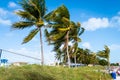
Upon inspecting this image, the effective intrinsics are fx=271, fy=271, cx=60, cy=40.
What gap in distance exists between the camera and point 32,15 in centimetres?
2784

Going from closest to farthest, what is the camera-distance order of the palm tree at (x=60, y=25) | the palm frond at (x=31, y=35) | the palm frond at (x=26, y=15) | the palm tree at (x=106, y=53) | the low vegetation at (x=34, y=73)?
the low vegetation at (x=34, y=73) → the palm frond at (x=26, y=15) → the palm frond at (x=31, y=35) → the palm tree at (x=60, y=25) → the palm tree at (x=106, y=53)

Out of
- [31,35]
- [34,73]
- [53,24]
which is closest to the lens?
[34,73]

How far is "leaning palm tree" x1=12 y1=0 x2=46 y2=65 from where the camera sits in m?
27.0

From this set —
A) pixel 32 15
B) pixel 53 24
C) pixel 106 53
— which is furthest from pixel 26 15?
pixel 106 53

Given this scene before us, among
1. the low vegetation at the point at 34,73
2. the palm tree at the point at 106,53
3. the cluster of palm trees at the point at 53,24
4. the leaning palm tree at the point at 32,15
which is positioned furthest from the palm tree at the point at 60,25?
the palm tree at the point at 106,53

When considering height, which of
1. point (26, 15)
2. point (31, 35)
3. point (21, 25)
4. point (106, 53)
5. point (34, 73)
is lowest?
point (34, 73)

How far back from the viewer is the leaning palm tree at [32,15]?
27047 millimetres

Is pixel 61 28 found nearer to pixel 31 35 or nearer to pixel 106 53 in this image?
pixel 31 35

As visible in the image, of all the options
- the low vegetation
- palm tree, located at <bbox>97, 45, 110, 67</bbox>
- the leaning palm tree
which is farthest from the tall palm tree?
palm tree, located at <bbox>97, 45, 110, 67</bbox>

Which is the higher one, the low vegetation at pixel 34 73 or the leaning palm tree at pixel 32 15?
the leaning palm tree at pixel 32 15

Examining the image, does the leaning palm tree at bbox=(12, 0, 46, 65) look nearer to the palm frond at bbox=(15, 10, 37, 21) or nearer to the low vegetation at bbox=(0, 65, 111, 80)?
the palm frond at bbox=(15, 10, 37, 21)

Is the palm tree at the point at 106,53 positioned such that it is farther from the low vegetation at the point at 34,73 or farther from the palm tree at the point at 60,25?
the low vegetation at the point at 34,73

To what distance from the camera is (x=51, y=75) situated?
61.5 ft

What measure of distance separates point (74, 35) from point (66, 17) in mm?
4027
